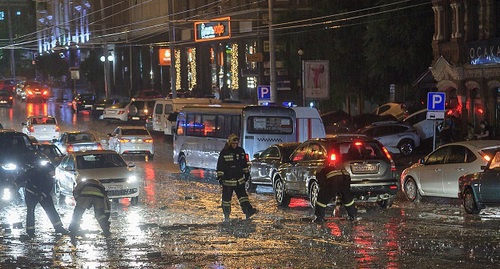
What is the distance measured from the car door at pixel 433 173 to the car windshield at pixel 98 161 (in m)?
7.45

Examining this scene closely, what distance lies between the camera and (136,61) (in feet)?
309

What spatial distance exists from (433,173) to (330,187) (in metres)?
4.74

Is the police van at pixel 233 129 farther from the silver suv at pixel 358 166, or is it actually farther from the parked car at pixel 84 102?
the parked car at pixel 84 102

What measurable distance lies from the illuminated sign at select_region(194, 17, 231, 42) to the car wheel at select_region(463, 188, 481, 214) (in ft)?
121

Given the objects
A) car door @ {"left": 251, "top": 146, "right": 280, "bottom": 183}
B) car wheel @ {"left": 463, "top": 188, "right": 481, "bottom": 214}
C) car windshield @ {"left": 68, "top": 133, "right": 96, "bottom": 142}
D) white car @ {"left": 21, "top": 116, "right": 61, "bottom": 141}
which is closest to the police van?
car door @ {"left": 251, "top": 146, "right": 280, "bottom": 183}

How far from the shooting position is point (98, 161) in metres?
24.8

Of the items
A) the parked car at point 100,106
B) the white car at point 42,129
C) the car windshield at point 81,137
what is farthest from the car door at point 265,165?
the parked car at point 100,106

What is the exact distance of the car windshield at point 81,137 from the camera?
3833 centimetres

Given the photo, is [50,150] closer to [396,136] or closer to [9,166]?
[9,166]

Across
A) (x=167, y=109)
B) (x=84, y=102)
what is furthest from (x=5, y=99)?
(x=167, y=109)

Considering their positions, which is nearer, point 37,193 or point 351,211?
point 37,193

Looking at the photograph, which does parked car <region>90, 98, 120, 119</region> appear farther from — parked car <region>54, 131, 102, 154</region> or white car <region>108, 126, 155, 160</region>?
parked car <region>54, 131, 102, 154</region>


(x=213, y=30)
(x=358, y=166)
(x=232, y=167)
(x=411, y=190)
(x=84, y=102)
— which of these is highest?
(x=213, y=30)

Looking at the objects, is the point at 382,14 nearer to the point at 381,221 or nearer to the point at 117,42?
the point at 381,221
